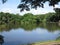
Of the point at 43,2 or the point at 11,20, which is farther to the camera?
the point at 11,20

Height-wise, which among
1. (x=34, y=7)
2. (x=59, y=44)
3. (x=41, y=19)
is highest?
(x=34, y=7)

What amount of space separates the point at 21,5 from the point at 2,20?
7114 cm

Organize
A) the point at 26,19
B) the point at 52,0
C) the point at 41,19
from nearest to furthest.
Result: the point at 52,0, the point at 26,19, the point at 41,19

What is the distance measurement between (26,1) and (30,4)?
34cm

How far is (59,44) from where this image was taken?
16172 mm

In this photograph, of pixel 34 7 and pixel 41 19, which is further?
pixel 41 19

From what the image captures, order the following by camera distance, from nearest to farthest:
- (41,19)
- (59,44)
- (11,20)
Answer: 1. (59,44)
2. (11,20)
3. (41,19)

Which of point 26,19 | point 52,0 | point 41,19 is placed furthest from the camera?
point 41,19

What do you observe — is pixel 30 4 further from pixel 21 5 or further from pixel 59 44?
pixel 59 44

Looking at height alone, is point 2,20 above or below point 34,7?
below

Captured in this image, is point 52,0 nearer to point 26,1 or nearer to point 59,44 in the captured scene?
point 26,1

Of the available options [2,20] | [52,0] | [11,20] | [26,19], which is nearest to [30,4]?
[52,0]

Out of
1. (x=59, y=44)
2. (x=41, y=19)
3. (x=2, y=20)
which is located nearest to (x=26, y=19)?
(x=41, y=19)

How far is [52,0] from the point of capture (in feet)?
42.8
